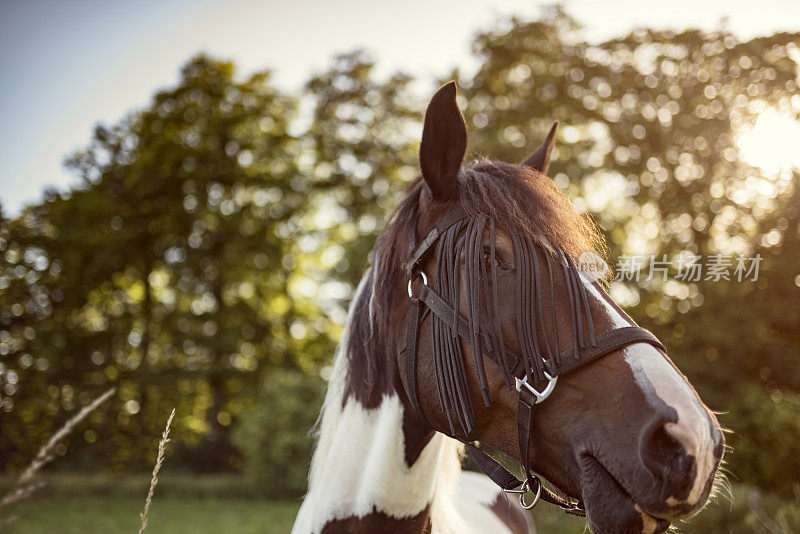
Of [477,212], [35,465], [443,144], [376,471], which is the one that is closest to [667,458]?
[477,212]

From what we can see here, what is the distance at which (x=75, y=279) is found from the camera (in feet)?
58.2

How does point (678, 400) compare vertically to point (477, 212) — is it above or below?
below

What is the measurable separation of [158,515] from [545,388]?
45.6ft

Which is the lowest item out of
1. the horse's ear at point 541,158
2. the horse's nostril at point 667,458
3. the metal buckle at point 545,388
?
the horse's nostril at point 667,458

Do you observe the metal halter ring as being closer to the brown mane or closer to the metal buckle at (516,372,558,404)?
the brown mane

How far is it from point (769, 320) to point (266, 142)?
1711 centimetres

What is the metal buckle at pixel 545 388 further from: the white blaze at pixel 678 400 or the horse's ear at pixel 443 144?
the horse's ear at pixel 443 144

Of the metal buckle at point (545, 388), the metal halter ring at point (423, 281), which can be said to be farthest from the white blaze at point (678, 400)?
the metal halter ring at point (423, 281)

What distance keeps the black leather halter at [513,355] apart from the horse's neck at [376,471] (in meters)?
0.16

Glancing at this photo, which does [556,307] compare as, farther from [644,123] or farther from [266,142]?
[266,142]

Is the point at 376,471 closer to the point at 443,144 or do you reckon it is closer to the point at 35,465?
the point at 35,465

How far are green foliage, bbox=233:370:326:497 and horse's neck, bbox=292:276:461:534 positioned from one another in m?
11.9

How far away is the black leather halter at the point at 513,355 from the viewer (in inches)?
55.2

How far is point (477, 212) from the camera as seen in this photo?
164 centimetres
